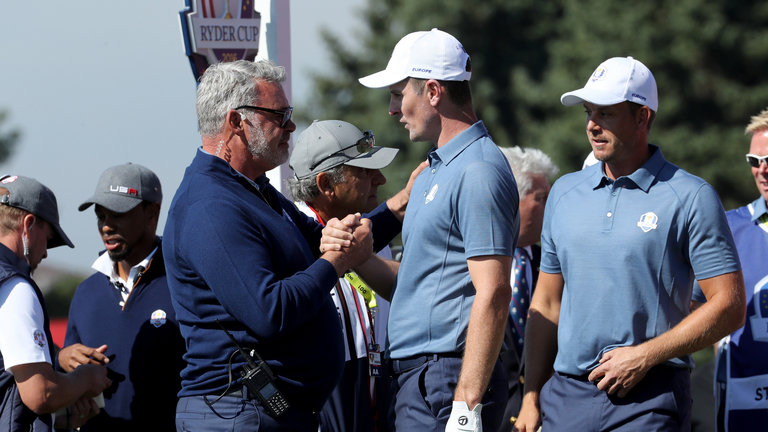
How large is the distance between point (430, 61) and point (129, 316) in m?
2.16

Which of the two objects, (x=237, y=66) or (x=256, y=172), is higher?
(x=237, y=66)

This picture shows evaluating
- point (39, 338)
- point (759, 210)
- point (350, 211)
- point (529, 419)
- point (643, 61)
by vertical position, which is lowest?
point (643, 61)

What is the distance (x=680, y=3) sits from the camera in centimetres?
1900

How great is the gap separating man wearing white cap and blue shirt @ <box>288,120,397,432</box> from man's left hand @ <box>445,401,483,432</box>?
4.52ft

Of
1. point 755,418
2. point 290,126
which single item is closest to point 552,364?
point 755,418

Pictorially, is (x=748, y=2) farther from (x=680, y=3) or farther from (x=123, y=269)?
(x=123, y=269)

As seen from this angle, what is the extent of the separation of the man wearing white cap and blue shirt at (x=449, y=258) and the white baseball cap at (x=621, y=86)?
46cm

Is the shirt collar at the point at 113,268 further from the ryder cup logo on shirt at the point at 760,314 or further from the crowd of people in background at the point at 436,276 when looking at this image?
the ryder cup logo on shirt at the point at 760,314

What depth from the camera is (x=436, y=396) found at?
142 inches

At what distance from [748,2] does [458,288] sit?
18.0 metres

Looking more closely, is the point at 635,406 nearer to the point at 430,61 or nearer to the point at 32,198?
the point at 430,61

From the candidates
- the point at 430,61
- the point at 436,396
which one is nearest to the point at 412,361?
the point at 436,396

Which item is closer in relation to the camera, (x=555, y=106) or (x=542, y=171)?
(x=542, y=171)

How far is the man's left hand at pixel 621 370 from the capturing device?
360 cm
